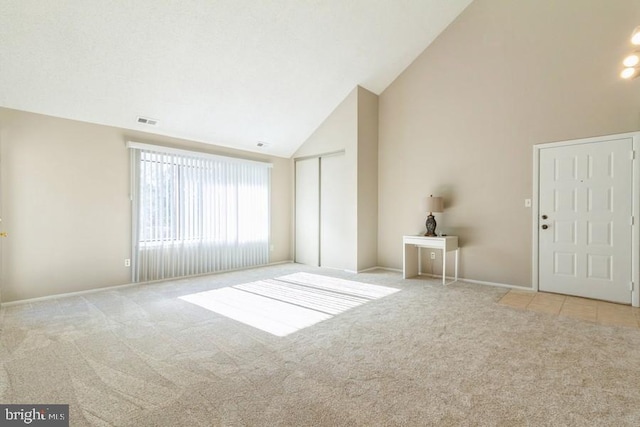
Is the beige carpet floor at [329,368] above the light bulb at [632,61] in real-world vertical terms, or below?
below

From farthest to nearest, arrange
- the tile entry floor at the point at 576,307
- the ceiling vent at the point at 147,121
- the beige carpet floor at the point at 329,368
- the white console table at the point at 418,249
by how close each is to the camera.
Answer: the white console table at the point at 418,249 < the ceiling vent at the point at 147,121 < the tile entry floor at the point at 576,307 < the beige carpet floor at the point at 329,368

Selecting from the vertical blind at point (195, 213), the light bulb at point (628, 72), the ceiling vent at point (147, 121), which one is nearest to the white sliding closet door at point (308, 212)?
the vertical blind at point (195, 213)

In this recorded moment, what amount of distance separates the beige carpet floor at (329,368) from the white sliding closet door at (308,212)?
3.11 metres

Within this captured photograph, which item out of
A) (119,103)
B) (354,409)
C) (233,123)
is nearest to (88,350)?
(354,409)

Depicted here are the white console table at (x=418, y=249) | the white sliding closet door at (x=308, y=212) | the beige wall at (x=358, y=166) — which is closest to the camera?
the white console table at (x=418, y=249)

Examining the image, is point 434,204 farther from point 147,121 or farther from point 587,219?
point 147,121

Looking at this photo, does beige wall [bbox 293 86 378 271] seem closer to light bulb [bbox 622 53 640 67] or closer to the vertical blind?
the vertical blind

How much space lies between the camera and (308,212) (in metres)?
6.69

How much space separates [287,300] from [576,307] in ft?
11.6

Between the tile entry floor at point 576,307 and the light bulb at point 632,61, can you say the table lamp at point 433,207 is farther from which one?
the light bulb at point 632,61

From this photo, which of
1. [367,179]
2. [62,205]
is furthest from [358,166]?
[62,205]

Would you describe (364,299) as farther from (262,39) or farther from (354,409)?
(262,39)

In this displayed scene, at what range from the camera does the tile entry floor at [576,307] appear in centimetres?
322

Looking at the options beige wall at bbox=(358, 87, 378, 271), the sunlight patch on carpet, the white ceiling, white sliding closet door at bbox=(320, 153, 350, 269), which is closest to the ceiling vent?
the white ceiling
